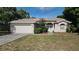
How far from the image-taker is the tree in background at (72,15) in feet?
24.2

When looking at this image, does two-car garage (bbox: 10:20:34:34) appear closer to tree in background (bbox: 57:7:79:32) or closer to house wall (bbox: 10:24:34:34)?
house wall (bbox: 10:24:34:34)

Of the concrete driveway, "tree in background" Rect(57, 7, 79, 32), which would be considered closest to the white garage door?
the concrete driveway

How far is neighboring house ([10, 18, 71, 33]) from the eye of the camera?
7551mm

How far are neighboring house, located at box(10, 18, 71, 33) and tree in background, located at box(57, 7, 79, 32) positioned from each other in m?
0.17

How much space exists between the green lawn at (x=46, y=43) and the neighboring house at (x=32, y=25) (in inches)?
10.0

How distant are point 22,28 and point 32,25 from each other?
0.41 meters

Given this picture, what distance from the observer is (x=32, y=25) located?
7.70 meters

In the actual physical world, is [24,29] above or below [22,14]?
below

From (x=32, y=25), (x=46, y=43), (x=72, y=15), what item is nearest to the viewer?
(x=46, y=43)

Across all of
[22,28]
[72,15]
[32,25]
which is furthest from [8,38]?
[72,15]

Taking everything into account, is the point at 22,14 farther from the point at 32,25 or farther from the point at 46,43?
the point at 46,43

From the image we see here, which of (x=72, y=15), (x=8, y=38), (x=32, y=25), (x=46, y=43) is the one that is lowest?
(x=46, y=43)

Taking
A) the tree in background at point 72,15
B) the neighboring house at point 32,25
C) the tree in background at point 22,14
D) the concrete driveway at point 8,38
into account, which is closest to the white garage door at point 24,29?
the neighboring house at point 32,25
